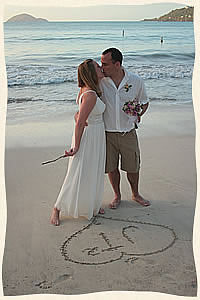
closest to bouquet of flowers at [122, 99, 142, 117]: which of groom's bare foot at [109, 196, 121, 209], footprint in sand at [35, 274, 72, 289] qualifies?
groom's bare foot at [109, 196, 121, 209]

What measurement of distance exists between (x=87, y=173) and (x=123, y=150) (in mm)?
404

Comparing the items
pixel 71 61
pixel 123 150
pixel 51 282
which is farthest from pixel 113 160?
pixel 71 61

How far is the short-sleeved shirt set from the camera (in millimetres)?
3438

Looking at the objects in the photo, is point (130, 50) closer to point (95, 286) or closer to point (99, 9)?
point (99, 9)

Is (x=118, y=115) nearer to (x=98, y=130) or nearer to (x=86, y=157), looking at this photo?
(x=98, y=130)

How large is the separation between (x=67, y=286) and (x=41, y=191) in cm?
142

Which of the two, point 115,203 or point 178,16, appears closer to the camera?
point 178,16

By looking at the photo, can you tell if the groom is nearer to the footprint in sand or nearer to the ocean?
the footprint in sand

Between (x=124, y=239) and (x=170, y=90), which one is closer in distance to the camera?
(x=124, y=239)

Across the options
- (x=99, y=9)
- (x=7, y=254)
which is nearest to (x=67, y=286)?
(x=7, y=254)

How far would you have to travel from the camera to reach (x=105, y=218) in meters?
3.46

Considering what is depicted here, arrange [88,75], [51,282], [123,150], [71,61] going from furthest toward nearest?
[71,61] < [123,150] < [88,75] < [51,282]

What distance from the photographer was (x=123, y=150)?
362 centimetres

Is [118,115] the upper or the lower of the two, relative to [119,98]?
lower
